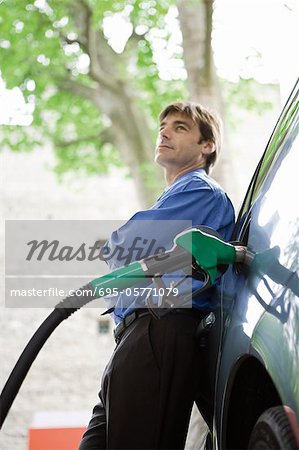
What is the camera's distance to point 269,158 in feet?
6.12

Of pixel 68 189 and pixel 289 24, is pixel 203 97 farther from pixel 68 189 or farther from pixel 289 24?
pixel 68 189

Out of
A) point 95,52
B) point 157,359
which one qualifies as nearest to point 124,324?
point 157,359

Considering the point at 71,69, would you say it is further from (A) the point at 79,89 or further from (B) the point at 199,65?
(B) the point at 199,65

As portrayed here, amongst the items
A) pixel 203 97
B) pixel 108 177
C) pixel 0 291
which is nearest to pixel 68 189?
pixel 108 177

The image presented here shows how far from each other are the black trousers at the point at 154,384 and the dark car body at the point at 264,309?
4.0 inches

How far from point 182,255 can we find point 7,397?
0.55 m

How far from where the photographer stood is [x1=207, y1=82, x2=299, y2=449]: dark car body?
4.44 feet

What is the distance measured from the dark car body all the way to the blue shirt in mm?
171

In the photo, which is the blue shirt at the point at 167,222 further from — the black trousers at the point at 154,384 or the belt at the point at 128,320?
the black trousers at the point at 154,384

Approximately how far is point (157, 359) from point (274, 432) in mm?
642

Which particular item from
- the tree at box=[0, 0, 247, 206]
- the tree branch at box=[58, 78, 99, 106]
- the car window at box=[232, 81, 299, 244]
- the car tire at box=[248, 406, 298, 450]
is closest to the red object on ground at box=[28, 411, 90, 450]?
the car window at box=[232, 81, 299, 244]

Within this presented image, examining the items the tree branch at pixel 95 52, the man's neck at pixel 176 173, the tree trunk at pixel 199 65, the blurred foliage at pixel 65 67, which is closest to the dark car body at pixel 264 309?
the man's neck at pixel 176 173

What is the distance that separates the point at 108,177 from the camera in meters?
13.8

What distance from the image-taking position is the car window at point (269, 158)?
68.7 inches
